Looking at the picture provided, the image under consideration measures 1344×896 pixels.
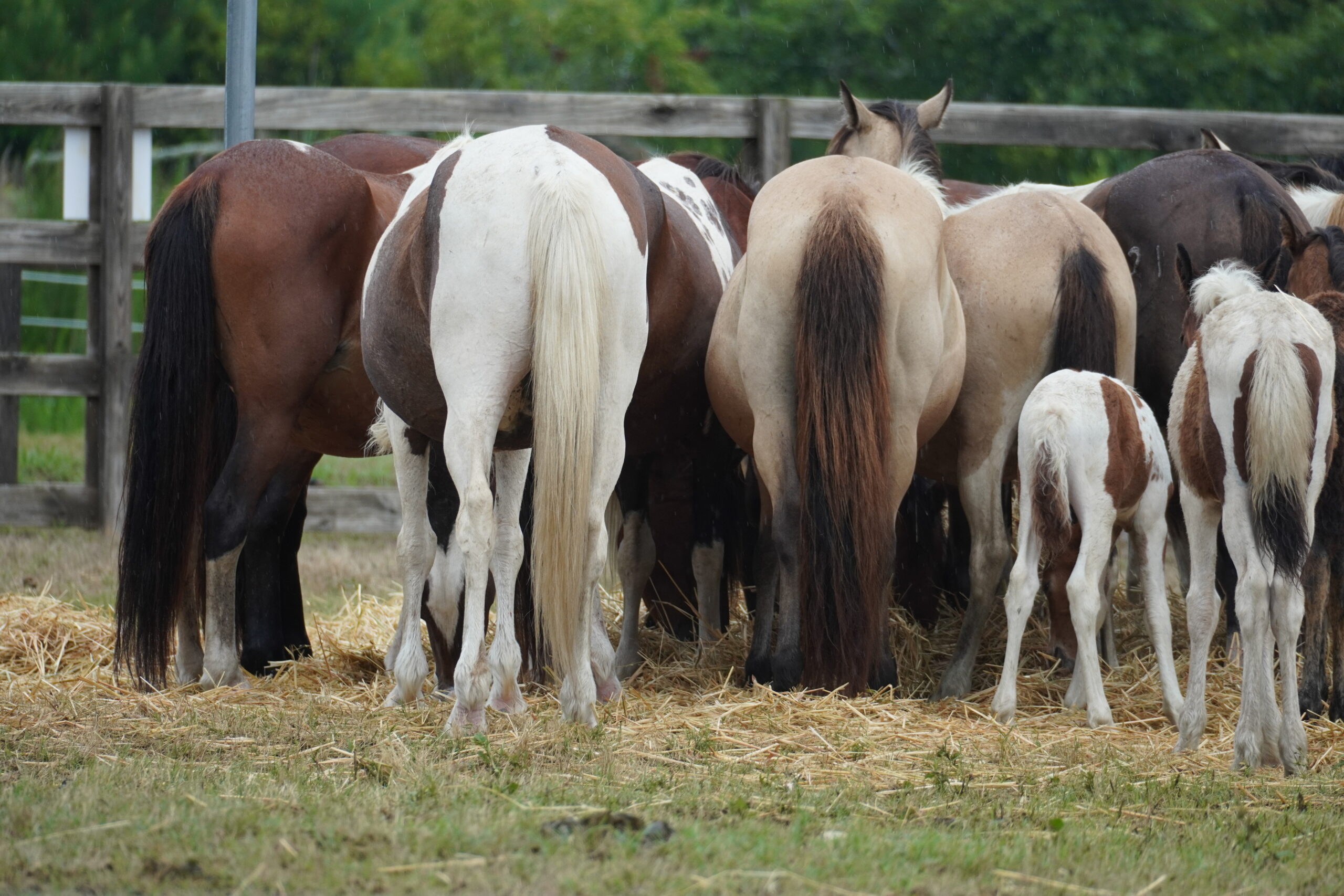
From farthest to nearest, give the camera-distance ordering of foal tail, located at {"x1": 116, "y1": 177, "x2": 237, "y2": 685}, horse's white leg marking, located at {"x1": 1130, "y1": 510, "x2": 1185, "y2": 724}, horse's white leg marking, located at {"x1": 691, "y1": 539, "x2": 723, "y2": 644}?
horse's white leg marking, located at {"x1": 691, "y1": 539, "x2": 723, "y2": 644} → foal tail, located at {"x1": 116, "y1": 177, "x2": 237, "y2": 685} → horse's white leg marking, located at {"x1": 1130, "y1": 510, "x2": 1185, "y2": 724}

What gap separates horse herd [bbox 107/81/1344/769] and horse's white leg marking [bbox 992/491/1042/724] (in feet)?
0.04

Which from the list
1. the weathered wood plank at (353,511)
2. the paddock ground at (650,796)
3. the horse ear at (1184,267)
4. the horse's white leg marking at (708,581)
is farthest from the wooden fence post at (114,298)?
the horse ear at (1184,267)

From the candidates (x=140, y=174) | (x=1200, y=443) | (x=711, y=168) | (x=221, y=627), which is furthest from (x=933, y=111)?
(x=140, y=174)

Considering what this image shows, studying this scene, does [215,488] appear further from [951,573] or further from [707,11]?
[707,11]

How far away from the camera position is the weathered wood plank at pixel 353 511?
9125 mm

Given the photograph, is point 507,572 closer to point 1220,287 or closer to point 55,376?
point 1220,287

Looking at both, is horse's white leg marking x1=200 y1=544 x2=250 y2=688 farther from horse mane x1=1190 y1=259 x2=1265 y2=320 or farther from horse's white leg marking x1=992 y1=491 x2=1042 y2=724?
horse mane x1=1190 y1=259 x2=1265 y2=320

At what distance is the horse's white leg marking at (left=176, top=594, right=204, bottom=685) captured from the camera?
5.07 m

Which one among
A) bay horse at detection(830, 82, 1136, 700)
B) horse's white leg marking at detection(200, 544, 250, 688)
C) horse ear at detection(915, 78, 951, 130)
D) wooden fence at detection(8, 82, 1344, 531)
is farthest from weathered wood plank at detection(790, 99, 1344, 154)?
horse's white leg marking at detection(200, 544, 250, 688)

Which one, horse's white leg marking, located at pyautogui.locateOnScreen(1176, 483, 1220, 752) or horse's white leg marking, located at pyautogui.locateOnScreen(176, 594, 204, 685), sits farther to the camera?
horse's white leg marking, located at pyautogui.locateOnScreen(176, 594, 204, 685)

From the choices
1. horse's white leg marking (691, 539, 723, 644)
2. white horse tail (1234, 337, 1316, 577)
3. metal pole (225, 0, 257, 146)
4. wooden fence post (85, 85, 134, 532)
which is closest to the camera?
white horse tail (1234, 337, 1316, 577)

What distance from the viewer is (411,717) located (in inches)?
171

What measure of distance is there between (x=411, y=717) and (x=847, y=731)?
1.30 meters

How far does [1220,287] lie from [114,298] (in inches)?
260
